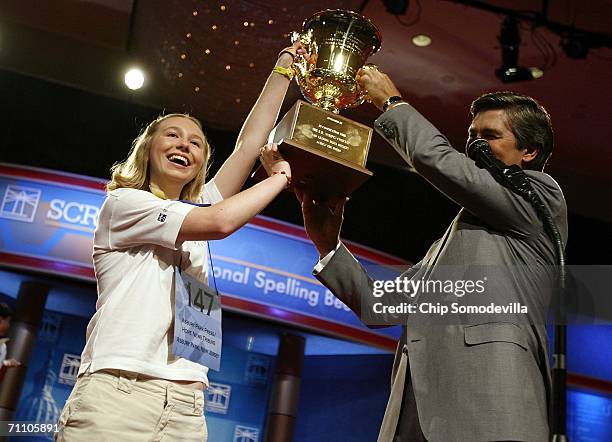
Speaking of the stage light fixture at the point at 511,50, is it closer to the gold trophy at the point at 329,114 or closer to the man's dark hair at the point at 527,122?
the gold trophy at the point at 329,114

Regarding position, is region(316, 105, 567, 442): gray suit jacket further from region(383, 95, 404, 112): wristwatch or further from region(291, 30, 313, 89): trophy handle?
region(291, 30, 313, 89): trophy handle

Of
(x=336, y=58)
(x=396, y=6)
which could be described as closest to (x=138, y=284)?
(x=336, y=58)

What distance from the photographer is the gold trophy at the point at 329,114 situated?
201 centimetres

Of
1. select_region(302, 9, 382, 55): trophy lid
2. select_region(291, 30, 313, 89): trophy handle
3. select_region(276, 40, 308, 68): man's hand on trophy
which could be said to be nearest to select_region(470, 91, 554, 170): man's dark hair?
select_region(302, 9, 382, 55): trophy lid

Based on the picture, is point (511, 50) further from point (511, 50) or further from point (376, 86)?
point (376, 86)

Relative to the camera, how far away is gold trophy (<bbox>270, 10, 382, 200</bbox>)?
6.58 ft

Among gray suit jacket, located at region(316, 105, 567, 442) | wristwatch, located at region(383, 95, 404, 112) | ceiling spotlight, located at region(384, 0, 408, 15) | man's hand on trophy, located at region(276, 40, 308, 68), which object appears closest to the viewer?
gray suit jacket, located at region(316, 105, 567, 442)

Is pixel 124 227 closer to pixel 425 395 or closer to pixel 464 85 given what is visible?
pixel 425 395

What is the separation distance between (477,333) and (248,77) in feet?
14.0

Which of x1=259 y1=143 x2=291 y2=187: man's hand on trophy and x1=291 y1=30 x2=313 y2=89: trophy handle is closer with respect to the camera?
x1=259 y1=143 x2=291 y2=187: man's hand on trophy

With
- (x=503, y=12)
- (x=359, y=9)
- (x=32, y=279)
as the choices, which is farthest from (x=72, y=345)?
(x=503, y=12)

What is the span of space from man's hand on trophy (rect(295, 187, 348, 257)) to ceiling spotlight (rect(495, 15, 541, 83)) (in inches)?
127

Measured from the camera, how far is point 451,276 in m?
1.80

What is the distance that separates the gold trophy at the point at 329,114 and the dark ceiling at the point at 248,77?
2666mm
